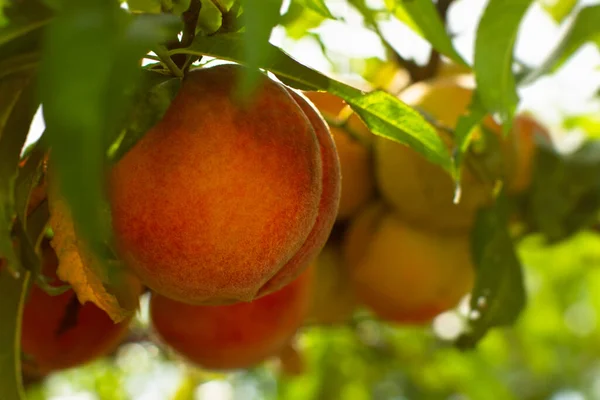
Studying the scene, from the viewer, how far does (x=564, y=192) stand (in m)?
1.36

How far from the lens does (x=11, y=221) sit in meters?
0.62

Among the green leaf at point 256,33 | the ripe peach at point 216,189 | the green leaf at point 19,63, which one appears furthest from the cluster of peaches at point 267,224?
the green leaf at point 256,33

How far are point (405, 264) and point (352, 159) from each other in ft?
0.63

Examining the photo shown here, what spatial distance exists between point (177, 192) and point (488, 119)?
0.70 metres

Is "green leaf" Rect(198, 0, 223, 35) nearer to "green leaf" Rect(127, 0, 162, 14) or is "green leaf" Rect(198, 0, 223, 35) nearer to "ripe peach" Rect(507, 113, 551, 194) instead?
"green leaf" Rect(127, 0, 162, 14)

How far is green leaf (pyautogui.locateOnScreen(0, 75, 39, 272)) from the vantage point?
63 cm

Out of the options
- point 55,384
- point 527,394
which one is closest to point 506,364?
point 527,394

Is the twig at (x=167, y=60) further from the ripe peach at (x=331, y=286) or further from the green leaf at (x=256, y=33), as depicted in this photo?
the ripe peach at (x=331, y=286)

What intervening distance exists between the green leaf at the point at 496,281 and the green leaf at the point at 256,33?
2.04ft

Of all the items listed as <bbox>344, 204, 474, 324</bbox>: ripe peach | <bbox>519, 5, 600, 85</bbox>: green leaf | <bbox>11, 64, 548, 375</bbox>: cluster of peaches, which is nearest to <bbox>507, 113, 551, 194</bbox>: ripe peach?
<bbox>11, 64, 548, 375</bbox>: cluster of peaches

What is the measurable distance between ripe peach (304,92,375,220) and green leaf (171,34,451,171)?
A: 445 millimetres

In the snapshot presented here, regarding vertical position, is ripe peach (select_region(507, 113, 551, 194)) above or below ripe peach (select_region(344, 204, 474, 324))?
above

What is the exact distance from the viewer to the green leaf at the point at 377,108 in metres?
0.66

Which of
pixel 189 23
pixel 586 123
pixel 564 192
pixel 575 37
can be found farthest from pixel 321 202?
pixel 586 123
